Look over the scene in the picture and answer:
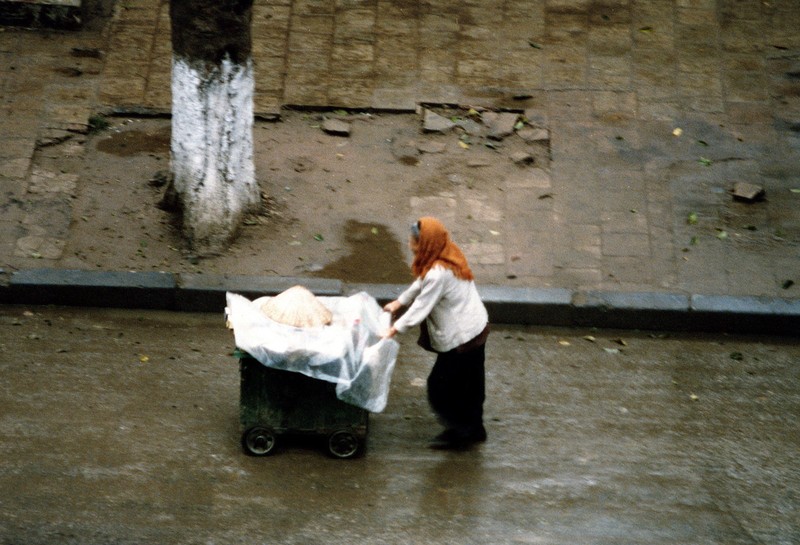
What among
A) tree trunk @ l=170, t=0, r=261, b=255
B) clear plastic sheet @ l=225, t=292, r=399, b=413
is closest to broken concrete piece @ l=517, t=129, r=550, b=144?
tree trunk @ l=170, t=0, r=261, b=255

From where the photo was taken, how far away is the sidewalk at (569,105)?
8.61 metres

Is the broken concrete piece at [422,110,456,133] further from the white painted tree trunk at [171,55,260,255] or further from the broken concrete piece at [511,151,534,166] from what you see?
the white painted tree trunk at [171,55,260,255]

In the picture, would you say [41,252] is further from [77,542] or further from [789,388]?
[789,388]

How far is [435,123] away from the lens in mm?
9938

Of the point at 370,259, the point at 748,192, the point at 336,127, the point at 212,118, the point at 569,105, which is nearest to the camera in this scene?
the point at 212,118

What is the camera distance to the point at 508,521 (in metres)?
5.99

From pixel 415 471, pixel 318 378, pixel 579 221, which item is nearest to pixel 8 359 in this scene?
pixel 318 378

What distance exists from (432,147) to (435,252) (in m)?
3.89

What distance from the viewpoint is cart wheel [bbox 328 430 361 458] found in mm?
6395

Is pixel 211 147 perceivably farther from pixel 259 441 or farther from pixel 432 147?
pixel 259 441

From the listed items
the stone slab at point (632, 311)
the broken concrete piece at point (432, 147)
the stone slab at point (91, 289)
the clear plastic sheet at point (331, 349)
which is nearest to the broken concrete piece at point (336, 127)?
the broken concrete piece at point (432, 147)

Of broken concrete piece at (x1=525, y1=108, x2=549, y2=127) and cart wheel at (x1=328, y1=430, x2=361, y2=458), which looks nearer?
cart wheel at (x1=328, y1=430, x2=361, y2=458)

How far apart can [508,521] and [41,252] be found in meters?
4.82

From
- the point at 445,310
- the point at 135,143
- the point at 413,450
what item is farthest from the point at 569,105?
the point at 413,450
